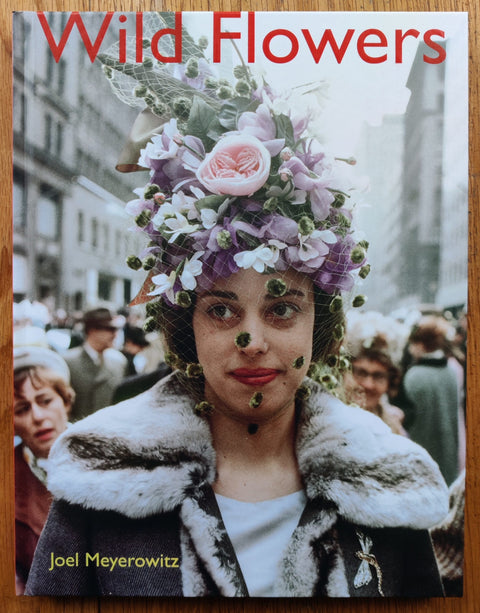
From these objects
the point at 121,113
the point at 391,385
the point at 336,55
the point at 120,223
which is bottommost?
the point at 391,385

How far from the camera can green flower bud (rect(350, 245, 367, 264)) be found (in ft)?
4.66

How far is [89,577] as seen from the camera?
57.7 inches

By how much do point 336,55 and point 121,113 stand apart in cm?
54

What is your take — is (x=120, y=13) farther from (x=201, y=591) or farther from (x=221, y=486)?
(x=201, y=591)

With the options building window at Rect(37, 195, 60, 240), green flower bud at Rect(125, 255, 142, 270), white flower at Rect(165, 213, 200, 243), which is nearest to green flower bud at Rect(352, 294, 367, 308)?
white flower at Rect(165, 213, 200, 243)

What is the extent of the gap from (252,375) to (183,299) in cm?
24

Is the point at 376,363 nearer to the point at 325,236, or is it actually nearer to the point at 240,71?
the point at 325,236

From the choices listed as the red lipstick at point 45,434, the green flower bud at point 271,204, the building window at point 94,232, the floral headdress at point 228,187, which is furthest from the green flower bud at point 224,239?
the red lipstick at point 45,434

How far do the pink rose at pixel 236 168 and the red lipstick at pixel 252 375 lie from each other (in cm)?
41

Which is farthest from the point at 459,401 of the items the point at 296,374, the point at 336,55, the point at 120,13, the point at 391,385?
the point at 120,13

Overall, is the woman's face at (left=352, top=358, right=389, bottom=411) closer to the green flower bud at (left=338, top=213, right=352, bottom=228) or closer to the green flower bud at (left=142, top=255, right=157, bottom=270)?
the green flower bud at (left=338, top=213, right=352, bottom=228)

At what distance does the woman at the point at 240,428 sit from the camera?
54.5 inches

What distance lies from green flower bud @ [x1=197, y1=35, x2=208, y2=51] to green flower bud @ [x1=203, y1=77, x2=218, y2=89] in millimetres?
80

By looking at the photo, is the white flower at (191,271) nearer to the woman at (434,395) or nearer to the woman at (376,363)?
the woman at (376,363)
